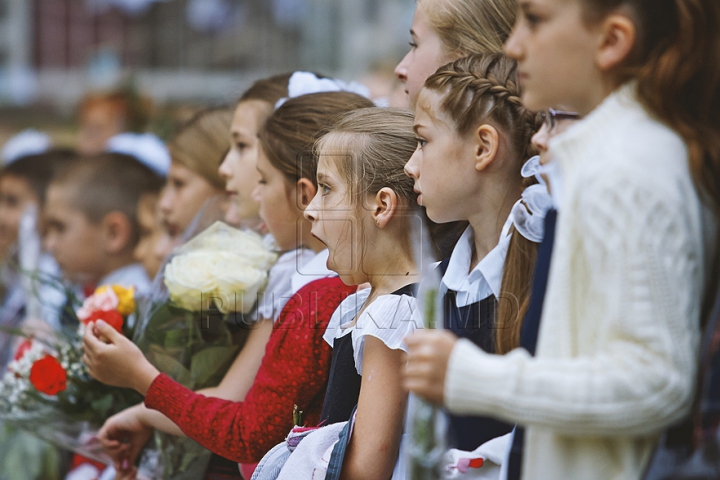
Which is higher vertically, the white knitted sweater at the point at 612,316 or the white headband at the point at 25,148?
the white knitted sweater at the point at 612,316

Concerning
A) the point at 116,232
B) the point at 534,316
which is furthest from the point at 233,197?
the point at 116,232

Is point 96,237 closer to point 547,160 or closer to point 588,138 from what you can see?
point 547,160

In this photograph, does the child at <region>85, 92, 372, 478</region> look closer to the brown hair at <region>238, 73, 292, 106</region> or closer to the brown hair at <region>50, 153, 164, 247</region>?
the brown hair at <region>238, 73, 292, 106</region>

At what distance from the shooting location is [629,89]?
1600mm

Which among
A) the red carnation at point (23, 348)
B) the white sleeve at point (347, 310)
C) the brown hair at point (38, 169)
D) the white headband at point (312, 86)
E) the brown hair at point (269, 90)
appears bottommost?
the red carnation at point (23, 348)

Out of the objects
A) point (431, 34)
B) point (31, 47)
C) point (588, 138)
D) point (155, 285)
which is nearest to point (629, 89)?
point (588, 138)

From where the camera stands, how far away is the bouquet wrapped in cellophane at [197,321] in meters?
2.83

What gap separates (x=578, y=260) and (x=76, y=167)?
4418 millimetres

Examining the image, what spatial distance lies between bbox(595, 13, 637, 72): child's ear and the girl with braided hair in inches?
24.0

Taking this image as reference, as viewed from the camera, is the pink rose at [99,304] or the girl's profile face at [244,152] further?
the girl's profile face at [244,152]

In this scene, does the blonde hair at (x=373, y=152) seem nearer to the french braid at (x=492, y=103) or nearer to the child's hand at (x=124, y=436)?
the french braid at (x=492, y=103)

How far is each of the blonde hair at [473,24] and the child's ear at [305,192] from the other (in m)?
0.61

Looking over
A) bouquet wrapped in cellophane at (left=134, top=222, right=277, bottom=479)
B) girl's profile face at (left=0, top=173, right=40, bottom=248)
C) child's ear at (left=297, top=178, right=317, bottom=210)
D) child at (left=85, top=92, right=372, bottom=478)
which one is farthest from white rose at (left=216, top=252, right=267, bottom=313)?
girl's profile face at (left=0, top=173, right=40, bottom=248)

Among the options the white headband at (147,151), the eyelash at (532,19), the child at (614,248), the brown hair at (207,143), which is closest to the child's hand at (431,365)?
the child at (614,248)
